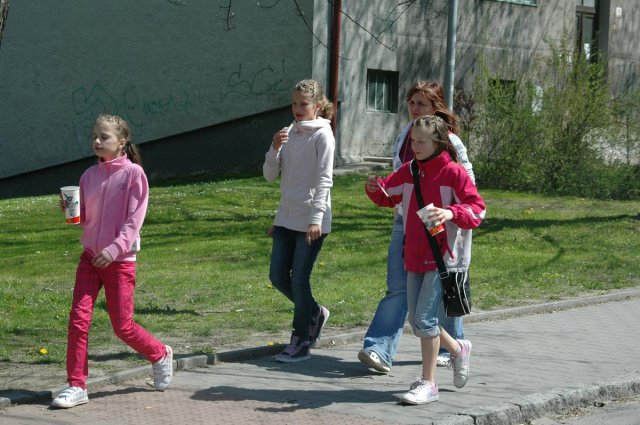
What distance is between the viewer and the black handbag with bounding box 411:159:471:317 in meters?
6.35

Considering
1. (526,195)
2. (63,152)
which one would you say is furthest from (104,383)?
(63,152)

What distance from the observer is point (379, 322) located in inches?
289

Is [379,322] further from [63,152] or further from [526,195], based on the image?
[63,152]

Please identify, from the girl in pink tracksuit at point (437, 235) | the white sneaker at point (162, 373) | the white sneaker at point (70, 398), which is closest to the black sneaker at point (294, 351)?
the white sneaker at point (162, 373)

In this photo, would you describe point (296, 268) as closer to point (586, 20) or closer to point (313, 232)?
point (313, 232)

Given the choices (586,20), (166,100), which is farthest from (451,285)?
(586,20)

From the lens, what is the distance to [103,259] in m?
6.21

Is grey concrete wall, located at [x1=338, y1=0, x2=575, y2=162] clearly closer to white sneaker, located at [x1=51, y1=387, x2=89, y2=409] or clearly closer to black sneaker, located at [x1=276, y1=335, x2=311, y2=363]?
black sneaker, located at [x1=276, y1=335, x2=311, y2=363]

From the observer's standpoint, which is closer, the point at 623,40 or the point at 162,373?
the point at 162,373

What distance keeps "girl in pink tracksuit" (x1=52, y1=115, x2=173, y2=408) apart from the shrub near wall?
607 inches

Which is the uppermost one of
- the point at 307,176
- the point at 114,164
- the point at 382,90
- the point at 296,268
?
the point at 382,90

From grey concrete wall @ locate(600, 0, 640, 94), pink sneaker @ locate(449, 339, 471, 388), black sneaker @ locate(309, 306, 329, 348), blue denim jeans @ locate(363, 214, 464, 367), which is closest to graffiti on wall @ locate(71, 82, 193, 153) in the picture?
grey concrete wall @ locate(600, 0, 640, 94)

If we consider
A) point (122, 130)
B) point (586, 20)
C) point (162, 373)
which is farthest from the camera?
point (586, 20)

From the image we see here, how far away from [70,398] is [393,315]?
221cm
